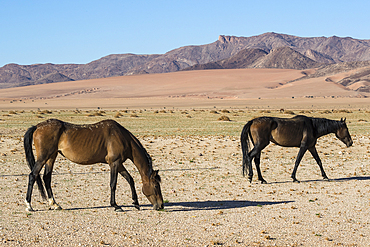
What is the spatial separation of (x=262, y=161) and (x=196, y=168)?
331cm

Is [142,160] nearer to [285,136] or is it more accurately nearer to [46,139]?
[46,139]

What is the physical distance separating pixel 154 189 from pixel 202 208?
60.2 inches

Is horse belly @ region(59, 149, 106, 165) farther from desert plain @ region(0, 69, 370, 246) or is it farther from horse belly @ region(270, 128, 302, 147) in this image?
horse belly @ region(270, 128, 302, 147)

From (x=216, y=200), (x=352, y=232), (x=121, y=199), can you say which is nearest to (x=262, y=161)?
(x=216, y=200)

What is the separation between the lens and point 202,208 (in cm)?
1075

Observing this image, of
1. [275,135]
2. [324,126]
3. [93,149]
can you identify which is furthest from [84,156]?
[324,126]

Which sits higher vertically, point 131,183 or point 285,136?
point 285,136

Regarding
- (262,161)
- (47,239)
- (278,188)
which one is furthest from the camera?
(262,161)

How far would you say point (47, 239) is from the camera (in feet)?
26.4

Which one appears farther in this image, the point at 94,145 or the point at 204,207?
the point at 204,207

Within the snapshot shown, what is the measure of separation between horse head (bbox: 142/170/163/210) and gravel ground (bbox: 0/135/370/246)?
271 mm

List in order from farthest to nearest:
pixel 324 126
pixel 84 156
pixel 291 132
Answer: pixel 324 126
pixel 291 132
pixel 84 156

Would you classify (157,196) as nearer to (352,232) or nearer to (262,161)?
(352,232)

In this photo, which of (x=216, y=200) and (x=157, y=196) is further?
(x=216, y=200)
